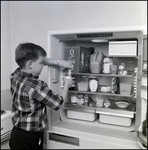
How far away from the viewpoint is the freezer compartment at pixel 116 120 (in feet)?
5.29

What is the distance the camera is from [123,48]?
151 cm

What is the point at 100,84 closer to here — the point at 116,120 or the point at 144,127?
the point at 116,120

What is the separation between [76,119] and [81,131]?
10.0 inches

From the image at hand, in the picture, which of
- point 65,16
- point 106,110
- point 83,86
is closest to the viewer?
point 106,110

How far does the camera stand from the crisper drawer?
148 cm

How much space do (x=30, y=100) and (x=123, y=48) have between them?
0.88 meters

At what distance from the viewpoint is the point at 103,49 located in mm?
1876

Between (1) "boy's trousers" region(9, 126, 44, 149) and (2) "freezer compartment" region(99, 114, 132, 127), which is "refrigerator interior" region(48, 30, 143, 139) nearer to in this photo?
(2) "freezer compartment" region(99, 114, 132, 127)

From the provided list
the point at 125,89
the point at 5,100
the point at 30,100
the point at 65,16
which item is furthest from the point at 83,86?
the point at 5,100

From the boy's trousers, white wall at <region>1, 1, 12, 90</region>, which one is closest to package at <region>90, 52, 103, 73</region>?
the boy's trousers

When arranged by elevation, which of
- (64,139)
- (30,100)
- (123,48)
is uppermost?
(123,48)

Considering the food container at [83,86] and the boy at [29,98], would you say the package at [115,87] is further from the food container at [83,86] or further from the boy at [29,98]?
the boy at [29,98]

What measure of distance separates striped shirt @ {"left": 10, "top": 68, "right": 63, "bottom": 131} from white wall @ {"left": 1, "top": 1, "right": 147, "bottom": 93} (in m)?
1.02

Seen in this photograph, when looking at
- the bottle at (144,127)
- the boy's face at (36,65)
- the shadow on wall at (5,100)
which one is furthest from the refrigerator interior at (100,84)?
the shadow on wall at (5,100)
